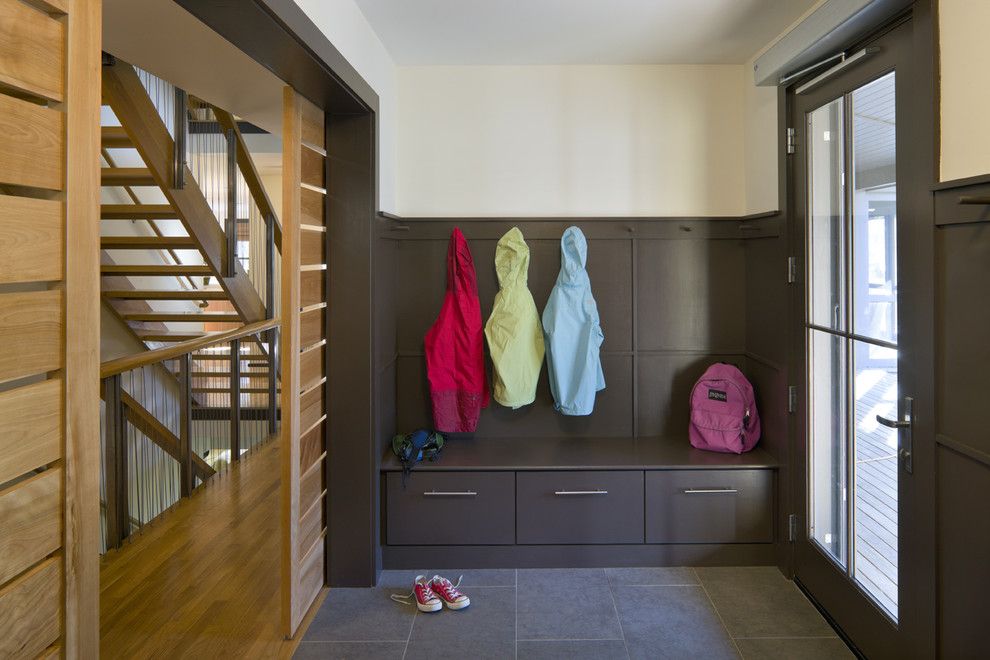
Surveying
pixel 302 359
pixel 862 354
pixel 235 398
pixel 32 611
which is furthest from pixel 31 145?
pixel 235 398

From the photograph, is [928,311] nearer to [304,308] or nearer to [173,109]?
[304,308]

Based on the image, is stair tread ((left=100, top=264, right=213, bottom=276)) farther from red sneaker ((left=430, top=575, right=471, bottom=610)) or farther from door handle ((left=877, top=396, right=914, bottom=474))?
door handle ((left=877, top=396, right=914, bottom=474))

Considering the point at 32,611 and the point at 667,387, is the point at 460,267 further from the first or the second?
the point at 32,611

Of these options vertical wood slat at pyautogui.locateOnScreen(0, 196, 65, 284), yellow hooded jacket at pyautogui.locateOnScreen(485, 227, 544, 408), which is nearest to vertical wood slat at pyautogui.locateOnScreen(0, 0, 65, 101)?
vertical wood slat at pyautogui.locateOnScreen(0, 196, 65, 284)

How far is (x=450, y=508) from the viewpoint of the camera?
3.16 m

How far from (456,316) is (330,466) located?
3.06 ft

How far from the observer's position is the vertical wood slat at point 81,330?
1.18m

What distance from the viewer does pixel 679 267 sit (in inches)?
141

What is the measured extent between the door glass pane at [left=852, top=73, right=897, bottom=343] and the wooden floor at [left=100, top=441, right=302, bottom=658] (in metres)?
2.29

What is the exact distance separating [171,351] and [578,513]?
2.23 metres

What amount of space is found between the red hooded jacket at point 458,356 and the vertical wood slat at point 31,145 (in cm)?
Answer: 233

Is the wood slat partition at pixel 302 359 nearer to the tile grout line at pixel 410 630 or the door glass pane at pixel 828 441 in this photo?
the tile grout line at pixel 410 630

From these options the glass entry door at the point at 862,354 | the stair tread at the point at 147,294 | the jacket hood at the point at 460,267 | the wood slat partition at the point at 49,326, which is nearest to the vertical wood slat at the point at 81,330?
the wood slat partition at the point at 49,326

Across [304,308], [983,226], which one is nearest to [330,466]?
[304,308]
